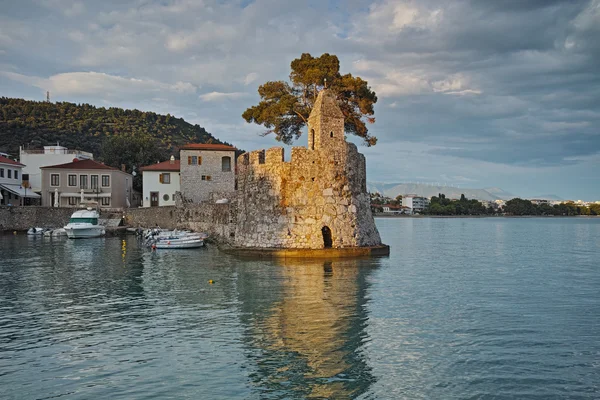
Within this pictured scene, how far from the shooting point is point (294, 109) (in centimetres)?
3184

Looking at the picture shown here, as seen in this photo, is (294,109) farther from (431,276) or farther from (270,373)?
(270,373)

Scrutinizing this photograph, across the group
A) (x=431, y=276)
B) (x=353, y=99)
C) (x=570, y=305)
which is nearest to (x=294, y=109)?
(x=353, y=99)

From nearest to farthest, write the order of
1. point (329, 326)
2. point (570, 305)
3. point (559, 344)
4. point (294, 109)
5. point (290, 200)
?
point (559, 344)
point (329, 326)
point (570, 305)
point (290, 200)
point (294, 109)

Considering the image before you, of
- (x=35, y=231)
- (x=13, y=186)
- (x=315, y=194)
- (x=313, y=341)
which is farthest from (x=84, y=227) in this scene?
(x=313, y=341)

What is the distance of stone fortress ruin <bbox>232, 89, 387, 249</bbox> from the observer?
23.2 metres

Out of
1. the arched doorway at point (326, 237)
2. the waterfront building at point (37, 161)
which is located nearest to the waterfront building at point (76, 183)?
the waterfront building at point (37, 161)

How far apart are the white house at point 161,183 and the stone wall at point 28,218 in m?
7.76

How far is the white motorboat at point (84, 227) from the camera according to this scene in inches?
1577

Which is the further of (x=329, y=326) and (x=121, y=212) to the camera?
(x=121, y=212)

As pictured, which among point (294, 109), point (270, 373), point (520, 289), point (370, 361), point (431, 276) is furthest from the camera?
point (294, 109)

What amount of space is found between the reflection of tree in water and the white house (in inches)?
1377

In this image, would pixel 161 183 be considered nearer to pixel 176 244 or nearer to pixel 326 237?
pixel 176 244

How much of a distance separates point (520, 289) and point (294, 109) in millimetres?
18820

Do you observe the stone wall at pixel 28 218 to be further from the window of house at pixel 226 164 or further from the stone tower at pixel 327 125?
the stone tower at pixel 327 125
